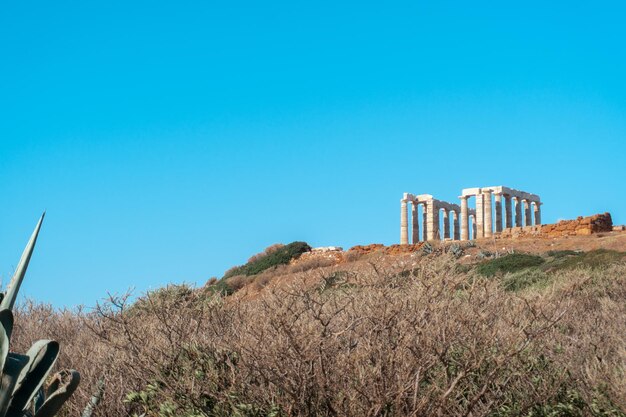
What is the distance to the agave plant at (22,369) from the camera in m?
4.63

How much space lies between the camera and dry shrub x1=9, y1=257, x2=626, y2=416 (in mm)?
6406

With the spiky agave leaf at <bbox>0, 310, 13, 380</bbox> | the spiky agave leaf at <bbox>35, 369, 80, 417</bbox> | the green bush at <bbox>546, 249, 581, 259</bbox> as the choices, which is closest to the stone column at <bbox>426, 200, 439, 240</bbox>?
the green bush at <bbox>546, 249, 581, 259</bbox>

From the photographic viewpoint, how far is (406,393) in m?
6.34

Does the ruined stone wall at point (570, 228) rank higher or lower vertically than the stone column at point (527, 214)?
lower

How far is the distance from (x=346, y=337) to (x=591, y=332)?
178 inches

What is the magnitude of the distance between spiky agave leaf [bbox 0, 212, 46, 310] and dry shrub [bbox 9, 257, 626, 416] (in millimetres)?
2262

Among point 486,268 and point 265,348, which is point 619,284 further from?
point 486,268

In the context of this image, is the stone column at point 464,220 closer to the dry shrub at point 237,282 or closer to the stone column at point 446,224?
the stone column at point 446,224

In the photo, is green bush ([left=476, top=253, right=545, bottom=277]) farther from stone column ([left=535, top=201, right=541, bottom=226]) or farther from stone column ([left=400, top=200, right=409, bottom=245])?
stone column ([left=535, top=201, right=541, bottom=226])

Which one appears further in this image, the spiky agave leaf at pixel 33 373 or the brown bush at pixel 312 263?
the brown bush at pixel 312 263

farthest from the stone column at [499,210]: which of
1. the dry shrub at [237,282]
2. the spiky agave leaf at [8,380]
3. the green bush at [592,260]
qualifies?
the spiky agave leaf at [8,380]

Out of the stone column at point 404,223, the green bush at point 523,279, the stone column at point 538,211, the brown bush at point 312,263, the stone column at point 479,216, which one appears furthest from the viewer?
the stone column at point 538,211

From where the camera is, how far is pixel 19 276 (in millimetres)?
4641

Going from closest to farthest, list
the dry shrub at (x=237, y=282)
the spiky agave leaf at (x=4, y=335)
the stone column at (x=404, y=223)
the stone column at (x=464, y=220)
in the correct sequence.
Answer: the spiky agave leaf at (x=4, y=335) < the dry shrub at (x=237, y=282) < the stone column at (x=464, y=220) < the stone column at (x=404, y=223)
